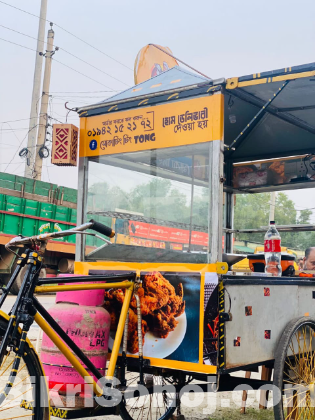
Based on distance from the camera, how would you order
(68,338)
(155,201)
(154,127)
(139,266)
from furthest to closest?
(155,201)
(154,127)
(139,266)
(68,338)

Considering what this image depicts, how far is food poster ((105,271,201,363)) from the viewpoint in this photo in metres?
2.94

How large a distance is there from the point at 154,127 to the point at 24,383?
1860 mm

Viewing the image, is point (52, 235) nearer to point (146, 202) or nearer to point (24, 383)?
point (24, 383)

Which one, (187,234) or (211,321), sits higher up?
(187,234)

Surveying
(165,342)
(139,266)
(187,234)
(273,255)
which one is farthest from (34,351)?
(273,255)

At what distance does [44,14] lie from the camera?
21.3 meters

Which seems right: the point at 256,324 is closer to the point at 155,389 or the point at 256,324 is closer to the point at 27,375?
the point at 155,389

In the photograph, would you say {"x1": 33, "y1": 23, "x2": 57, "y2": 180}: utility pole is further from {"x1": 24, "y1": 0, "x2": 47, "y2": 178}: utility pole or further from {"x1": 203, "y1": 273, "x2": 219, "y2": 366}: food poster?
{"x1": 203, "y1": 273, "x2": 219, "y2": 366}: food poster

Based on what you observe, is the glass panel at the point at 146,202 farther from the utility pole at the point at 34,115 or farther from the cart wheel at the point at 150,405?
the utility pole at the point at 34,115

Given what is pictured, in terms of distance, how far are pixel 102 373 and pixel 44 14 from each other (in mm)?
21076

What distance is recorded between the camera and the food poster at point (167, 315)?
294 centimetres

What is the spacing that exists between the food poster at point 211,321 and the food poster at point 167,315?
0.19 ft

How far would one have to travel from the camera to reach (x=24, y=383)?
2.30m

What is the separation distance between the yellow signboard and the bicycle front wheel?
167 centimetres
